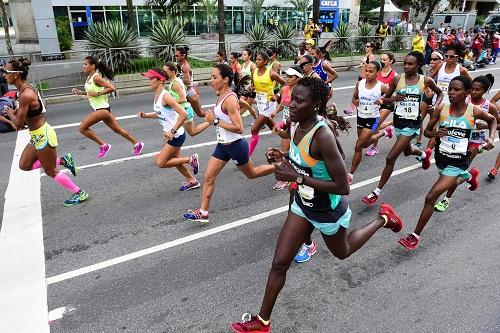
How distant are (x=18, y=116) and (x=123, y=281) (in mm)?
2628

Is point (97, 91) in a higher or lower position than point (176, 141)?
higher

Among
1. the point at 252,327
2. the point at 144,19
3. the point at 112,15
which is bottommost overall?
the point at 252,327

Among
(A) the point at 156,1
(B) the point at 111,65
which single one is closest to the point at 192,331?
(B) the point at 111,65

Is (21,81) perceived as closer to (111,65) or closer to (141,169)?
(141,169)

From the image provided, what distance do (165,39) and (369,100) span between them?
→ 425 inches

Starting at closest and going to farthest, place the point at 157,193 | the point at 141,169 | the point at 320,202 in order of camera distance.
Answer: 1. the point at 320,202
2. the point at 157,193
3. the point at 141,169

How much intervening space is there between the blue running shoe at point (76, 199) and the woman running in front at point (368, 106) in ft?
13.0

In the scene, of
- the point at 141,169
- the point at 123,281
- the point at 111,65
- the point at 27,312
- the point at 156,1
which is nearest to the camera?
the point at 27,312

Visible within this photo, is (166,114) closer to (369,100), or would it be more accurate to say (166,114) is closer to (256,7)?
(369,100)

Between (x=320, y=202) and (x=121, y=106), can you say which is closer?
(x=320, y=202)

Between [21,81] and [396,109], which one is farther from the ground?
[21,81]

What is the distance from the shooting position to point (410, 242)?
14.8 feet

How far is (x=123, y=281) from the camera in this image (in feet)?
13.1

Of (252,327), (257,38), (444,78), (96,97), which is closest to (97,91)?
(96,97)
